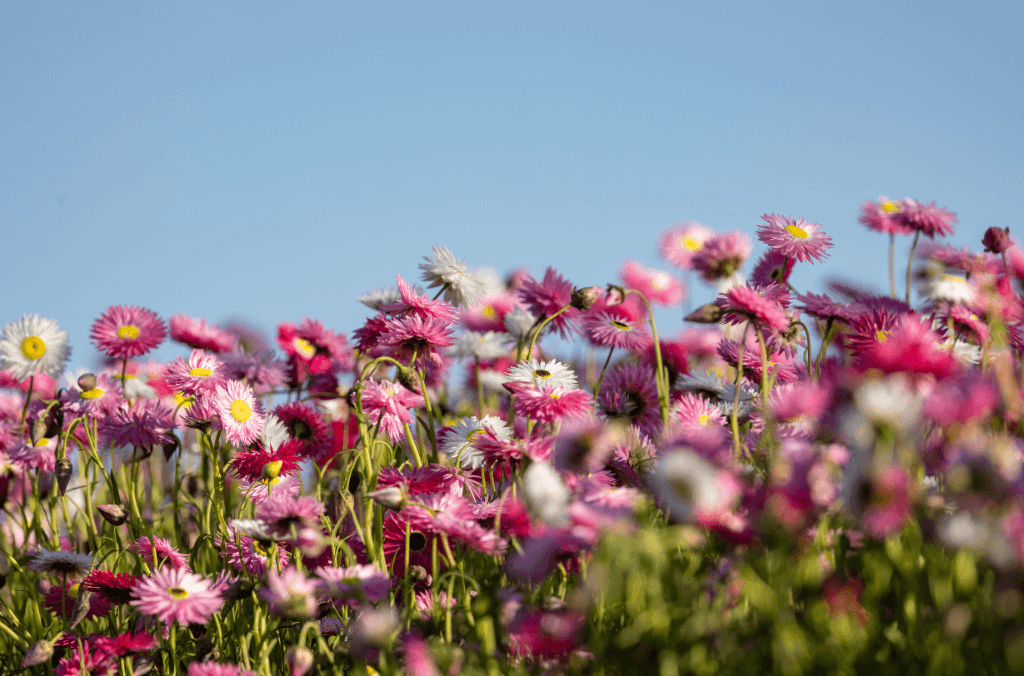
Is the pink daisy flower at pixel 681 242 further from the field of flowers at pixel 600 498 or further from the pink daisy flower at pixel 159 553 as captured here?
the pink daisy flower at pixel 159 553

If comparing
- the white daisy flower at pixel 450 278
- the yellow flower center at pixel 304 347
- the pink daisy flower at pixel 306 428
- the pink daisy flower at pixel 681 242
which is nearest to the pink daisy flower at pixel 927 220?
the pink daisy flower at pixel 681 242

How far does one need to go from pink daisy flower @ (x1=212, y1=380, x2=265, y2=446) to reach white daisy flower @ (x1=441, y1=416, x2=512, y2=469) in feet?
1.94

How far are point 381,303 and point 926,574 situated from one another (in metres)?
1.93

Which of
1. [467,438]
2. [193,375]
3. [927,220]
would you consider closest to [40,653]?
Answer: [193,375]

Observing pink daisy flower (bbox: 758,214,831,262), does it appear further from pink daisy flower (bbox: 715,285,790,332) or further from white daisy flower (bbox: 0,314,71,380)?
white daisy flower (bbox: 0,314,71,380)

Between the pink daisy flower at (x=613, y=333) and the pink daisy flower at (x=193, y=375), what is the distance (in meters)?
1.21

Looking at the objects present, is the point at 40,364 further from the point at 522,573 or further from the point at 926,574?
the point at 926,574

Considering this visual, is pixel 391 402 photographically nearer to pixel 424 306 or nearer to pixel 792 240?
pixel 424 306

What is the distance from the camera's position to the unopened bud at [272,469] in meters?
2.17

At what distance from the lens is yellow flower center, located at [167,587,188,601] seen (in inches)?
70.2

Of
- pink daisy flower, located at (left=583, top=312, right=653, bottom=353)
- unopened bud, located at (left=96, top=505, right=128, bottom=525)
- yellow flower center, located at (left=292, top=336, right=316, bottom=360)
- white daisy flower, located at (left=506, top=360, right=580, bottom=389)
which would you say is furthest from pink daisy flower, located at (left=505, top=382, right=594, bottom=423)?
yellow flower center, located at (left=292, top=336, right=316, bottom=360)

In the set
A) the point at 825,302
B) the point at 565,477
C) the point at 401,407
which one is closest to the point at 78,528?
the point at 401,407

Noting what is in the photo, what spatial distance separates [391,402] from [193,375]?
2.33 ft

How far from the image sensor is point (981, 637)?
1230 mm
